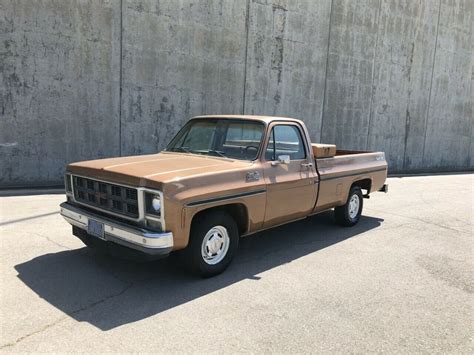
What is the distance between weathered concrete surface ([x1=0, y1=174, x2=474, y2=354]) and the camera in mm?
3459

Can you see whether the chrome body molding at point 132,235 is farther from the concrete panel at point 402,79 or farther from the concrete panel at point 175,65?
the concrete panel at point 402,79

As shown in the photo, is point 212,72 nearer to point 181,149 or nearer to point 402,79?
point 181,149

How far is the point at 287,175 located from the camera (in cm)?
554

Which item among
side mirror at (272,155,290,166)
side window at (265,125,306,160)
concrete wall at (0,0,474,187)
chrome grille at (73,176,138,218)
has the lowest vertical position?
chrome grille at (73,176,138,218)

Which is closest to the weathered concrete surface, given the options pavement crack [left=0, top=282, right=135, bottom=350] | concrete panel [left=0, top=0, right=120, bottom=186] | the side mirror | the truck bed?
pavement crack [left=0, top=282, right=135, bottom=350]

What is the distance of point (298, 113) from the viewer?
14539mm

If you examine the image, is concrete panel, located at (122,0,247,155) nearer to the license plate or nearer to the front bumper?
the front bumper

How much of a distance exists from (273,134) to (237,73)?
762 centimetres

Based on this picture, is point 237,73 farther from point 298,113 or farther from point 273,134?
point 273,134

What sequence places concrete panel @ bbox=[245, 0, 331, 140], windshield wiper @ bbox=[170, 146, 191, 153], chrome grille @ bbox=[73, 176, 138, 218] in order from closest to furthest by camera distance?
chrome grille @ bbox=[73, 176, 138, 218]
windshield wiper @ bbox=[170, 146, 191, 153]
concrete panel @ bbox=[245, 0, 331, 140]

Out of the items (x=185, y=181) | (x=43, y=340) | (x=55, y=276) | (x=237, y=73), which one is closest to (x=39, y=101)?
(x=237, y=73)

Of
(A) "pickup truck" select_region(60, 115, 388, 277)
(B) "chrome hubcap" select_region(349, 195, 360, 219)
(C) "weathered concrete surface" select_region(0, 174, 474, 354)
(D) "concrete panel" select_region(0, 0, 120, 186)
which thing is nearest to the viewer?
(C) "weathered concrete surface" select_region(0, 174, 474, 354)

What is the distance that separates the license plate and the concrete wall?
633 centimetres

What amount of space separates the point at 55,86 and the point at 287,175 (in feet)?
22.8
